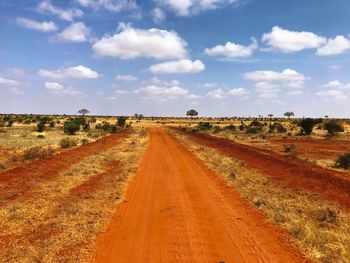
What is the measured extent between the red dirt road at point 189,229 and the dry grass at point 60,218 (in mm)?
502

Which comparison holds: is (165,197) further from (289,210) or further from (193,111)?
(193,111)

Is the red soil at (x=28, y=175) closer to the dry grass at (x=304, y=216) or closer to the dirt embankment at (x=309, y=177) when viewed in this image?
the dry grass at (x=304, y=216)

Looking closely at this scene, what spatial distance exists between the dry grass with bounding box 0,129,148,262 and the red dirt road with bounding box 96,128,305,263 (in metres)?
0.50

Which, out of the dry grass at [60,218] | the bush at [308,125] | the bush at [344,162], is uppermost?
the bush at [308,125]

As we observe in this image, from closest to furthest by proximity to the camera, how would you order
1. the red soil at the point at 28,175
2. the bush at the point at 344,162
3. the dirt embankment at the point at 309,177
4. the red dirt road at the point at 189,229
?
the red dirt road at the point at 189,229
the red soil at the point at 28,175
the dirt embankment at the point at 309,177
the bush at the point at 344,162

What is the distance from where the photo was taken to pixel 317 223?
33.7 ft

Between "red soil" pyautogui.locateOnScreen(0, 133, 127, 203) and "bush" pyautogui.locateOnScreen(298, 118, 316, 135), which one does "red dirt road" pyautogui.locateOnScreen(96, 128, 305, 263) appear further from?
"bush" pyautogui.locateOnScreen(298, 118, 316, 135)

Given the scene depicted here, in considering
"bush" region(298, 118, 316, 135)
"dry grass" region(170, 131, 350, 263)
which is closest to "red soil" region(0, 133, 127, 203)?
"dry grass" region(170, 131, 350, 263)

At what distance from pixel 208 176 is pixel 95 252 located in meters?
10.3

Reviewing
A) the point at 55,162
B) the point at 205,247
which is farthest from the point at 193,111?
the point at 205,247

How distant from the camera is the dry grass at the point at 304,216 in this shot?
829 centimetres

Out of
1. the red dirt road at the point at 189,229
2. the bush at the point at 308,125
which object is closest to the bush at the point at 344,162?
the red dirt road at the point at 189,229

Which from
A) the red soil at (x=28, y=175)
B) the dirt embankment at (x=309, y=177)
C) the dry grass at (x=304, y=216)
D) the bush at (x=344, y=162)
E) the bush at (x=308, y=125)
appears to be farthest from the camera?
the bush at (x=308, y=125)

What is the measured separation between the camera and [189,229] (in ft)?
31.1
